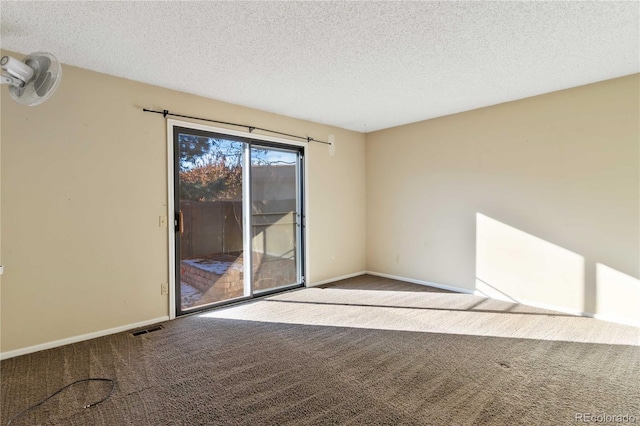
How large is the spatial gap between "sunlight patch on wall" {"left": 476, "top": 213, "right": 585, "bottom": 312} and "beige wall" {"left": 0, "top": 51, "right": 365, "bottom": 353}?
397 cm

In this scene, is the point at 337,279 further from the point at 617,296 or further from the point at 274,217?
the point at 617,296

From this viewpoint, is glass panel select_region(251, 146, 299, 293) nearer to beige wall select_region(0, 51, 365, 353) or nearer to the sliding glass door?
the sliding glass door

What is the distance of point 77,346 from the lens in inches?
113

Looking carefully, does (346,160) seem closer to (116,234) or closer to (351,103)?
(351,103)

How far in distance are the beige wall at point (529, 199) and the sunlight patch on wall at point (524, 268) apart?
12mm

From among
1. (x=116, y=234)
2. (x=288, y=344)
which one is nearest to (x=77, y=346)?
(x=116, y=234)

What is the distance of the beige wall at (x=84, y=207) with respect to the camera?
2695 millimetres

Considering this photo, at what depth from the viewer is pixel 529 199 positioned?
12.9 ft

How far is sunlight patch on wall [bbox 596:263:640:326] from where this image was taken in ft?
10.7

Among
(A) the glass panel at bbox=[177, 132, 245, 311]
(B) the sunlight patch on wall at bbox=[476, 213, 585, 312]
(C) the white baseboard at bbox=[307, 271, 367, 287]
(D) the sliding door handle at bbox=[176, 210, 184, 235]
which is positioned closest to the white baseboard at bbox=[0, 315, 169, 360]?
(A) the glass panel at bbox=[177, 132, 245, 311]

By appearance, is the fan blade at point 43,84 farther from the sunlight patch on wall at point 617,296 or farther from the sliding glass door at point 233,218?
the sunlight patch on wall at point 617,296

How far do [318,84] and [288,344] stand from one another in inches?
105

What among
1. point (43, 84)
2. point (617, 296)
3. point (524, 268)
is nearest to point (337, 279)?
point (524, 268)

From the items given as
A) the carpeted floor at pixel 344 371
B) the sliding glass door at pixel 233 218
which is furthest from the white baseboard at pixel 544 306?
the sliding glass door at pixel 233 218
